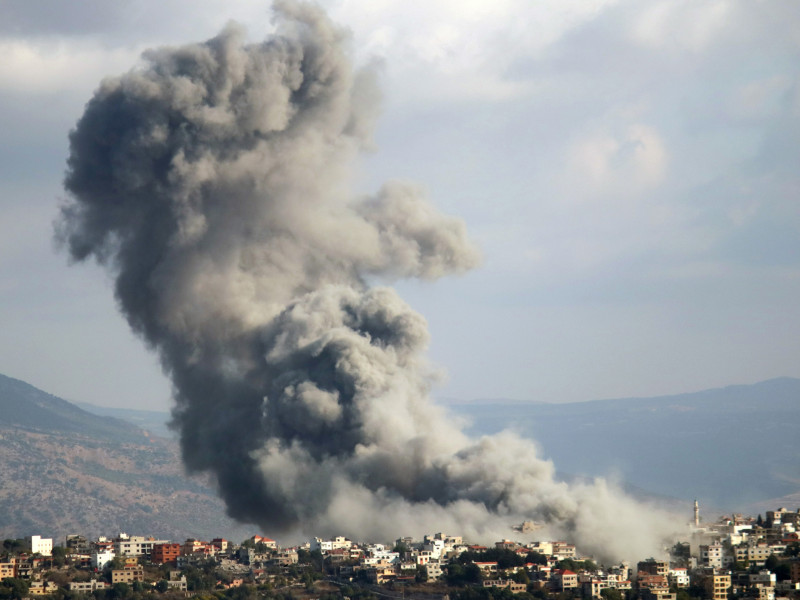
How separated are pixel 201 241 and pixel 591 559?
3350 cm

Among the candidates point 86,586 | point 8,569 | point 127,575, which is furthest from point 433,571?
point 8,569

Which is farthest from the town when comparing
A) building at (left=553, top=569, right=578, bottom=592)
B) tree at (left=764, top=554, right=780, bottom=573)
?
tree at (left=764, top=554, right=780, bottom=573)

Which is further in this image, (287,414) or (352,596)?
(287,414)

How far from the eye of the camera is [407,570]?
229 feet

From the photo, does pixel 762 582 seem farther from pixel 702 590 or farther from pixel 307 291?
pixel 307 291

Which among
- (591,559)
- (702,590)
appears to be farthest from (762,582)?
(591,559)

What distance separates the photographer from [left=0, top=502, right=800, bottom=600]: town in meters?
66.3

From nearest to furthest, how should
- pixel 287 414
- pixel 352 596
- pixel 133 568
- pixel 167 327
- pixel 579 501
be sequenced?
pixel 352 596
pixel 133 568
pixel 579 501
pixel 287 414
pixel 167 327

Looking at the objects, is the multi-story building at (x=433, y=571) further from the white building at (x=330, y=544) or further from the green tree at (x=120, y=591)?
the green tree at (x=120, y=591)

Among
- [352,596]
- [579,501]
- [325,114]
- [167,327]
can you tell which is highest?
[325,114]

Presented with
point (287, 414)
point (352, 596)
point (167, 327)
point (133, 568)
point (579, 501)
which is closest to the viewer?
point (352, 596)

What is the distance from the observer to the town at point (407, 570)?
Answer: 2611 inches

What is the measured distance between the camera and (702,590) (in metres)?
66.6

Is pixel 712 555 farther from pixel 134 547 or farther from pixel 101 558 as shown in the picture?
pixel 101 558
